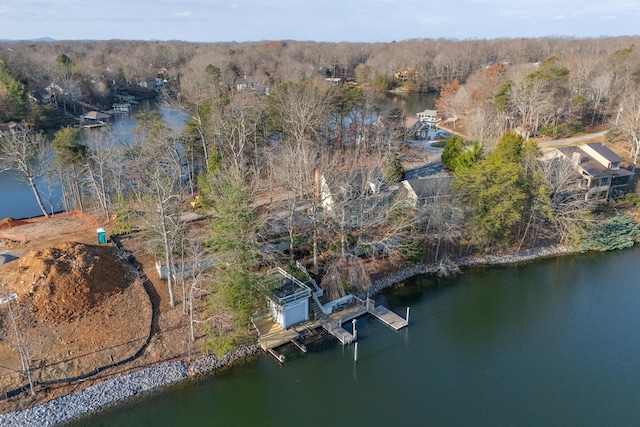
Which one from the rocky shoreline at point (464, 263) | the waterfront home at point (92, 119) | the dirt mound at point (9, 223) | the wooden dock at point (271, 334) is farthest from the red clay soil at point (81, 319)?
the waterfront home at point (92, 119)

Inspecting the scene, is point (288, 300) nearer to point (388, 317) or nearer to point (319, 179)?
point (388, 317)

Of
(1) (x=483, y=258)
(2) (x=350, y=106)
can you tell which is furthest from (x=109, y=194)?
(1) (x=483, y=258)

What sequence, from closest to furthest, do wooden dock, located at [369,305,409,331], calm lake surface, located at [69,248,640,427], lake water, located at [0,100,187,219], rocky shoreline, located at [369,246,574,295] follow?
calm lake surface, located at [69,248,640,427] → wooden dock, located at [369,305,409,331] → rocky shoreline, located at [369,246,574,295] → lake water, located at [0,100,187,219]

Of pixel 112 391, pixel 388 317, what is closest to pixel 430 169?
pixel 388 317

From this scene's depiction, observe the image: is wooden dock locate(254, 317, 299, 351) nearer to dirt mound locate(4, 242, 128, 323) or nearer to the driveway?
dirt mound locate(4, 242, 128, 323)

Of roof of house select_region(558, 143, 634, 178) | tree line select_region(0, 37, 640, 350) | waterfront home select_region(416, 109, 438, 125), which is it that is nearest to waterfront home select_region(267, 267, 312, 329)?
tree line select_region(0, 37, 640, 350)

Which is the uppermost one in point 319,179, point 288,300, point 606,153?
point 606,153
